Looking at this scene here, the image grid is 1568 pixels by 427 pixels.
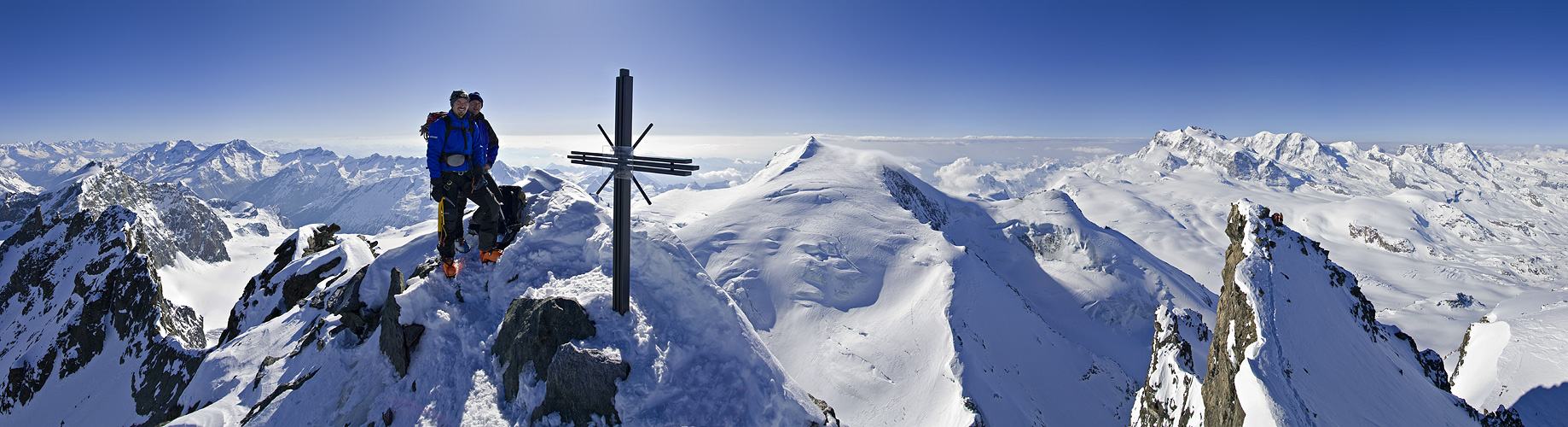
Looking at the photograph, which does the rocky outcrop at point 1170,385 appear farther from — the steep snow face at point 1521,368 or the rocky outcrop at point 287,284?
the rocky outcrop at point 287,284

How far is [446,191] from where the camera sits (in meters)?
12.6

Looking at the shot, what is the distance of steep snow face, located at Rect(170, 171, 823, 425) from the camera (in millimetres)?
8711

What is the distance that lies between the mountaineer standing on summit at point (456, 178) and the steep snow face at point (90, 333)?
574 inches

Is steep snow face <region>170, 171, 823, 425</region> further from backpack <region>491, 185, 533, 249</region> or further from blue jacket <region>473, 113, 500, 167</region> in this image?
blue jacket <region>473, 113, 500, 167</region>

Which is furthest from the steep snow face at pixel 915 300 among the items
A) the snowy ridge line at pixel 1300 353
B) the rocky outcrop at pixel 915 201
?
the snowy ridge line at pixel 1300 353

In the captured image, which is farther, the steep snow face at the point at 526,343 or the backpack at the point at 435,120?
the backpack at the point at 435,120

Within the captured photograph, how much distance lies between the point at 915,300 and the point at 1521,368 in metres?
25.6

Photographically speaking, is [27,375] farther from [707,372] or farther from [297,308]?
[707,372]

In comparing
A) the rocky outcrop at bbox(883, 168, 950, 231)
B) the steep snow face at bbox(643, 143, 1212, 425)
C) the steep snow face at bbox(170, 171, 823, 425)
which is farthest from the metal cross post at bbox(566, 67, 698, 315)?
the rocky outcrop at bbox(883, 168, 950, 231)

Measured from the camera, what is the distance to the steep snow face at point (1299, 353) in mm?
10148

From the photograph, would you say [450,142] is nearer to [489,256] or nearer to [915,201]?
[489,256]

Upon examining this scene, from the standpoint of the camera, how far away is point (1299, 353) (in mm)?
11023

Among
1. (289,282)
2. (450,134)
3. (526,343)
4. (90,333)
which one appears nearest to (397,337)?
(526,343)

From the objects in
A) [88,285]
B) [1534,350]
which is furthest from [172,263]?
[1534,350]
